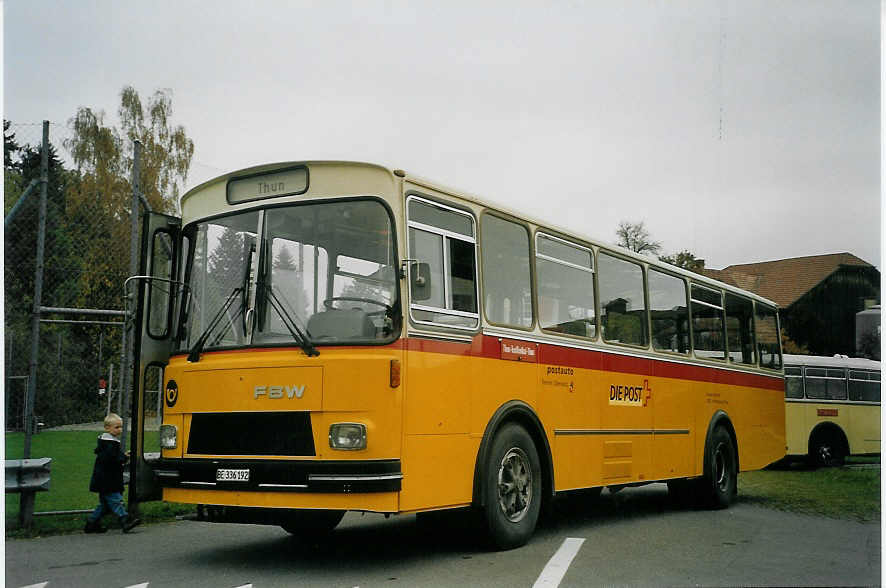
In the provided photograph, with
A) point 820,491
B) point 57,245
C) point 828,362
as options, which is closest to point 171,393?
point 57,245

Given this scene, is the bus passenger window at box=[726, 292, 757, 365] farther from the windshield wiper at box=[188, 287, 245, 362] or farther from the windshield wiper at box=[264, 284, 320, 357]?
the windshield wiper at box=[188, 287, 245, 362]

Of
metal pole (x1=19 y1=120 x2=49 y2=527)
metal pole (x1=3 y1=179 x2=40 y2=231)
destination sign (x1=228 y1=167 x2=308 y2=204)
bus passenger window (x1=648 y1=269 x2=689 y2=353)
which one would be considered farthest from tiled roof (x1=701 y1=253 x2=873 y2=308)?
metal pole (x1=3 y1=179 x2=40 y2=231)

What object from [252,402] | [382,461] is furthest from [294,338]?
[382,461]

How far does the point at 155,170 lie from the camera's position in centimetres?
3253

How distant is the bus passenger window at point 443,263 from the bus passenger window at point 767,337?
26.3 feet

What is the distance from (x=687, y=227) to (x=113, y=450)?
6.05 meters

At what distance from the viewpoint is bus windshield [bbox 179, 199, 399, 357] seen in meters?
7.19

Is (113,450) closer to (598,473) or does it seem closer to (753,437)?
(598,473)

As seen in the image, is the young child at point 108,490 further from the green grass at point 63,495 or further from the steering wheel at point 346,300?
the steering wheel at point 346,300

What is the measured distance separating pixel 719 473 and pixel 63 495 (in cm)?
824

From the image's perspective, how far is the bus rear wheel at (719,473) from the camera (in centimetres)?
1251

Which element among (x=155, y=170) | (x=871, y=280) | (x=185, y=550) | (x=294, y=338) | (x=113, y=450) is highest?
(x=155, y=170)

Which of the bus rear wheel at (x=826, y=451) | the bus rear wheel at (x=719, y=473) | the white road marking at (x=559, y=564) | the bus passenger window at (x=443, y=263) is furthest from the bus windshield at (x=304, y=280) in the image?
the bus rear wheel at (x=826, y=451)

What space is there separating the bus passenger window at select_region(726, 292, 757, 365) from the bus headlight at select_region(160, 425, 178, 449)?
8.43 metres
